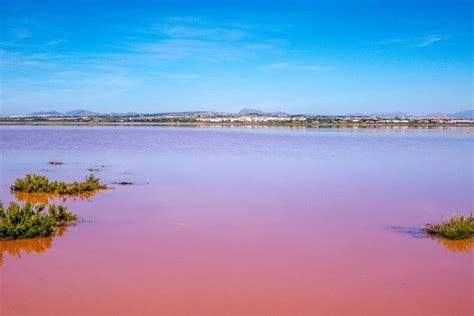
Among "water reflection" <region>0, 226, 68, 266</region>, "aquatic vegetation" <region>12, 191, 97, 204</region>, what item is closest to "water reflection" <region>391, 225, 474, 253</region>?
"water reflection" <region>0, 226, 68, 266</region>

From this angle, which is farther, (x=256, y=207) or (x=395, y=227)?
(x=256, y=207)

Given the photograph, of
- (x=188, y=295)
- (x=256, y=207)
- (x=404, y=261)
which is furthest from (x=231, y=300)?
(x=256, y=207)

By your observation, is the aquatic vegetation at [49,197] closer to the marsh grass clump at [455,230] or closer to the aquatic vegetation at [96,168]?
the aquatic vegetation at [96,168]

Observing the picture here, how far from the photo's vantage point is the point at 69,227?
882 cm

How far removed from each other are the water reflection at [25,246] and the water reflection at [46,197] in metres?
3.72

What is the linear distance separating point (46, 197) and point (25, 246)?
475 centimetres

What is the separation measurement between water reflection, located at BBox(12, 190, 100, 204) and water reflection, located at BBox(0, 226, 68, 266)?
147 inches

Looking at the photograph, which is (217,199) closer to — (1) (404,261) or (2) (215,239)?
(2) (215,239)

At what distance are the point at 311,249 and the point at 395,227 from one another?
230 cm

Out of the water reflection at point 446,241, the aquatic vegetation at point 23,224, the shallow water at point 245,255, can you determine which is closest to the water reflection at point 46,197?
the shallow water at point 245,255

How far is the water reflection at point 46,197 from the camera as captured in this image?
11.7m

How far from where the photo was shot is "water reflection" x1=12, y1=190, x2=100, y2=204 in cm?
1172

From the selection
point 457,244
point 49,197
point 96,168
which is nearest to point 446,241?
point 457,244

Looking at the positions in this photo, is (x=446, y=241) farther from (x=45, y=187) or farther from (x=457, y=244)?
(x=45, y=187)
